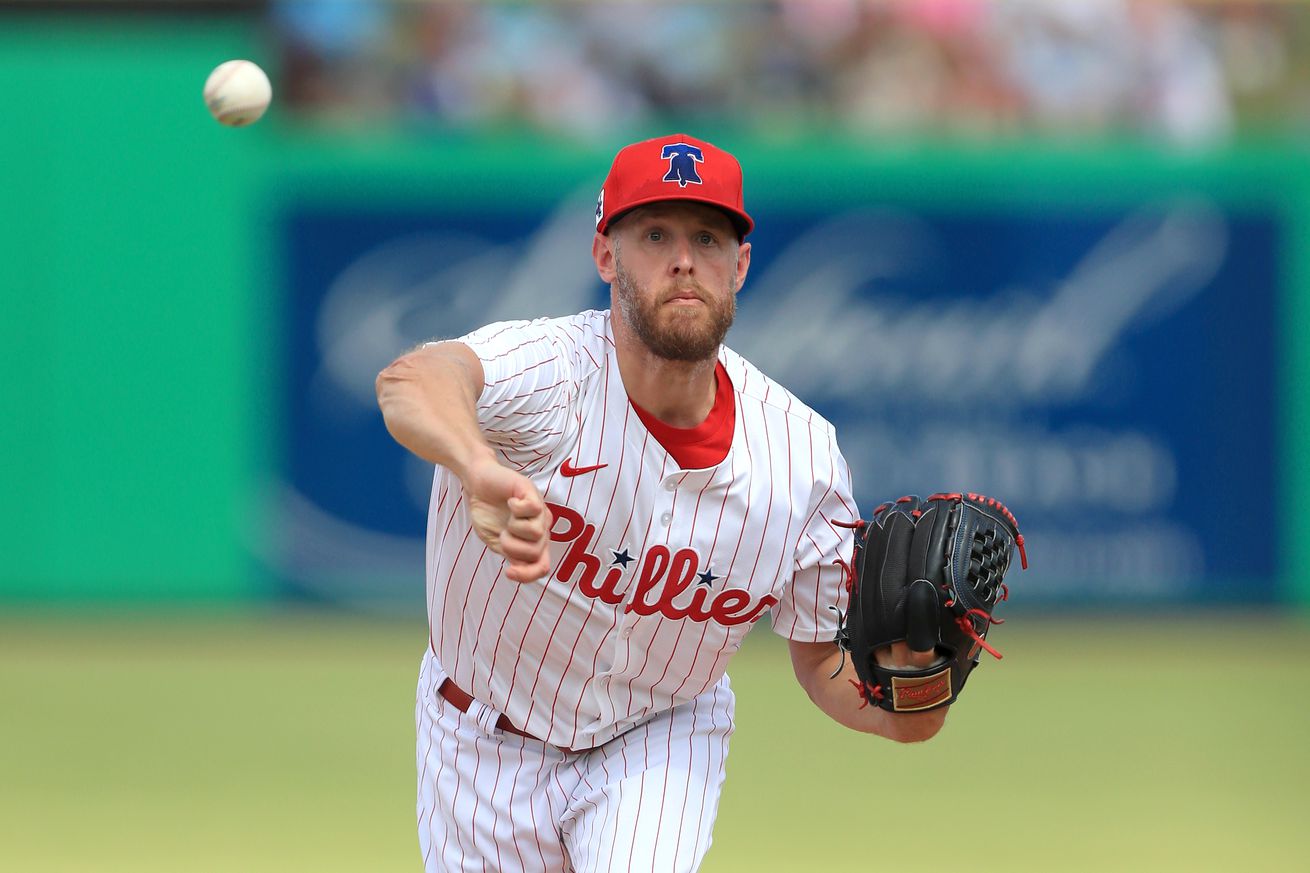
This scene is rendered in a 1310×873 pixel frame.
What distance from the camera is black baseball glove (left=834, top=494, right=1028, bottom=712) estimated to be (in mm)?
3838

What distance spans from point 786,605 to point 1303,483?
7.63 metres

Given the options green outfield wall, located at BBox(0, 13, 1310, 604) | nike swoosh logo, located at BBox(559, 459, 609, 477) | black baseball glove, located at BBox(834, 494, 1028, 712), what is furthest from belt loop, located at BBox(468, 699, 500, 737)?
green outfield wall, located at BBox(0, 13, 1310, 604)

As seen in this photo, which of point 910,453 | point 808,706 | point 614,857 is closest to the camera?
point 614,857

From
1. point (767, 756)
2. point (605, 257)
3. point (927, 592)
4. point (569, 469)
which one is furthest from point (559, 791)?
point (767, 756)

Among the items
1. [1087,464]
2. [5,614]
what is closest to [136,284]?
[5,614]

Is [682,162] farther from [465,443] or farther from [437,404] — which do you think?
[465,443]

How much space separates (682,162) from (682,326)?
0.37 m

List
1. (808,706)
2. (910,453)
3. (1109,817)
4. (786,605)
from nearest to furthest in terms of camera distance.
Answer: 1. (786,605)
2. (1109,817)
3. (808,706)
4. (910,453)

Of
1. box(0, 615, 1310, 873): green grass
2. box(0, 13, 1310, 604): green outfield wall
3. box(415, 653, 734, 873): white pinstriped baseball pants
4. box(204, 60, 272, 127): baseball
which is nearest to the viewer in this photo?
box(415, 653, 734, 873): white pinstriped baseball pants

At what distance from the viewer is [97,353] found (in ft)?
35.2

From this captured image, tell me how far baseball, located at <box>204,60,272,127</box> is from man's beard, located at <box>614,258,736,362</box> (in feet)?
6.57

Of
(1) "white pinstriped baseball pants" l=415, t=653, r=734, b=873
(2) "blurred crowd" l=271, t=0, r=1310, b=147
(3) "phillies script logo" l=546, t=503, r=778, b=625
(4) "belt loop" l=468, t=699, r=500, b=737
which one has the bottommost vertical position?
(1) "white pinstriped baseball pants" l=415, t=653, r=734, b=873

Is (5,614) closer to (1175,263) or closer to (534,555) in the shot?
(1175,263)

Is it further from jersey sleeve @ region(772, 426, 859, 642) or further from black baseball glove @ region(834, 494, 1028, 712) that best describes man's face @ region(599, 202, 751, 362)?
black baseball glove @ region(834, 494, 1028, 712)
